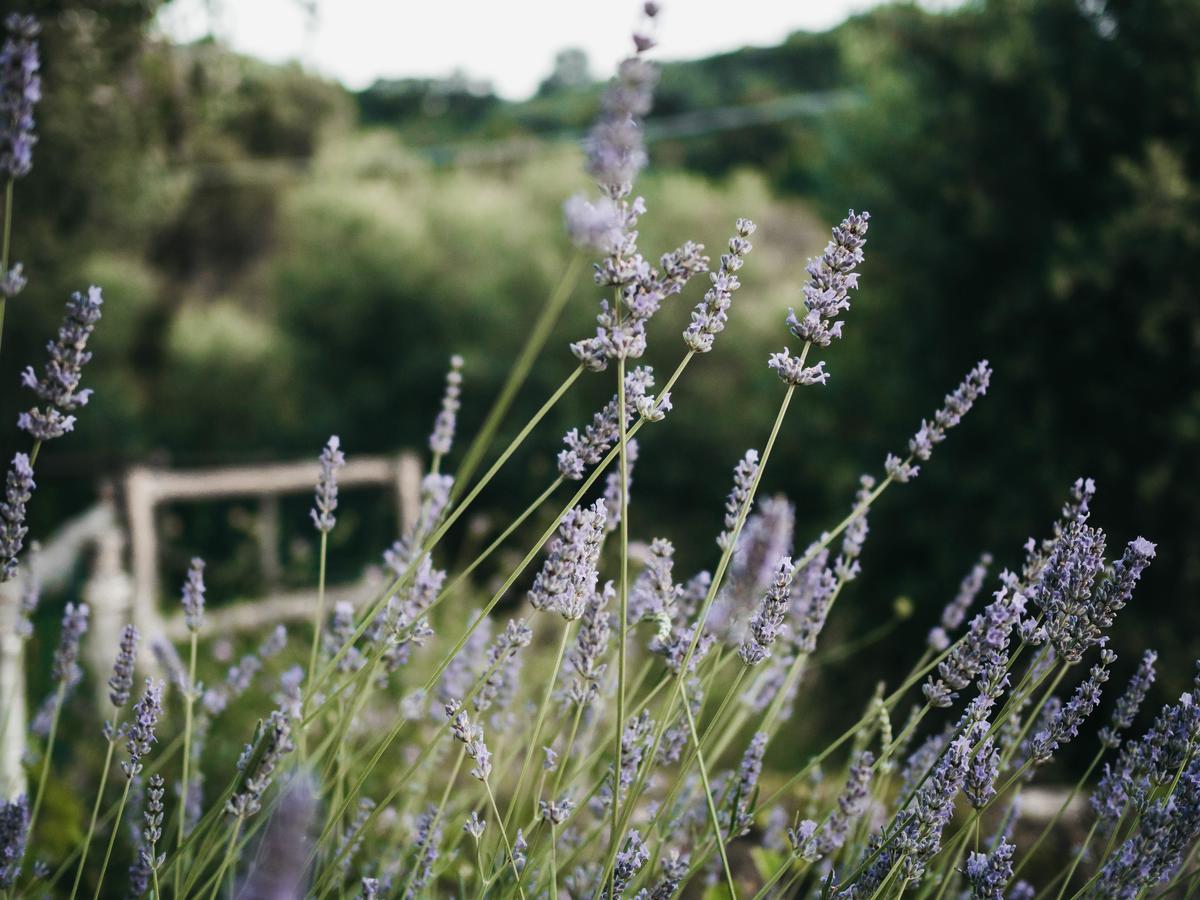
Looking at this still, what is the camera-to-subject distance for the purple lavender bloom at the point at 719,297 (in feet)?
3.55

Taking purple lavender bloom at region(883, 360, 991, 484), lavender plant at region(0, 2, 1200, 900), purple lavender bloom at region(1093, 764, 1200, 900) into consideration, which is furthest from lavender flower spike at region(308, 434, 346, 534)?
purple lavender bloom at region(1093, 764, 1200, 900)

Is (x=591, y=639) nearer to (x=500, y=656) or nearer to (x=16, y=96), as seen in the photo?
(x=500, y=656)

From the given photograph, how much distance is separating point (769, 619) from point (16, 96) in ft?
3.17

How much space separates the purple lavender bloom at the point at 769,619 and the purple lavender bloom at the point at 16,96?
907 mm

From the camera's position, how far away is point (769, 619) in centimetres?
115

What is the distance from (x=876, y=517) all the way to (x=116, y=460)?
15.3 ft

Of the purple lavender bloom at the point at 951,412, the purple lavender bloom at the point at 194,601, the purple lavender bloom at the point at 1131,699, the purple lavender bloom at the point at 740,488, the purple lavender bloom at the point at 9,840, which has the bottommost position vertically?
the purple lavender bloom at the point at 9,840

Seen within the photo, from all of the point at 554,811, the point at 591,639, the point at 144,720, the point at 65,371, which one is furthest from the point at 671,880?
the point at 65,371

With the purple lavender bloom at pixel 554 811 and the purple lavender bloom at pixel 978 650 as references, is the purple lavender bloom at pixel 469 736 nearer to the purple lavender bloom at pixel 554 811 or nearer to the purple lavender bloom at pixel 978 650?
the purple lavender bloom at pixel 554 811

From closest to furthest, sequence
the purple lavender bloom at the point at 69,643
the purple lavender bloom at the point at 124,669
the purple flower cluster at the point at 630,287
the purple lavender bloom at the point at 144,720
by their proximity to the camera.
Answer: the purple flower cluster at the point at 630,287, the purple lavender bloom at the point at 144,720, the purple lavender bloom at the point at 124,669, the purple lavender bloom at the point at 69,643

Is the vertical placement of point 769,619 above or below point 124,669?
above

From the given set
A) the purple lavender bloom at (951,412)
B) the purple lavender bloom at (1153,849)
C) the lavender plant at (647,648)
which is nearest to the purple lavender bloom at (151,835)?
the lavender plant at (647,648)

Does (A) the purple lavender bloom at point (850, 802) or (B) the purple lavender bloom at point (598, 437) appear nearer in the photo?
(B) the purple lavender bloom at point (598, 437)

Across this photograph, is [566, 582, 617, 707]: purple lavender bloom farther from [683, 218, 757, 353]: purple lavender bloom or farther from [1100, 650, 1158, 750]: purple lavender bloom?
[1100, 650, 1158, 750]: purple lavender bloom
